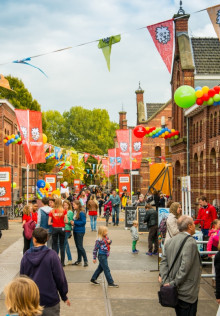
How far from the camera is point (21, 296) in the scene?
3.54 metres

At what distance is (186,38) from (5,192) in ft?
46.2

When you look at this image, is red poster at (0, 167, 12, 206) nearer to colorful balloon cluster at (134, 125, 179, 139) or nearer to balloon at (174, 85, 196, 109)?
colorful balloon cluster at (134, 125, 179, 139)

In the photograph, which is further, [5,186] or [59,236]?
[5,186]

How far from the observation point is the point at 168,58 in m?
12.8

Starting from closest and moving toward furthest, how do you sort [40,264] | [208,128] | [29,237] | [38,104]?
[40,264] < [29,237] < [208,128] < [38,104]

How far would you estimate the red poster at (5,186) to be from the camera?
2275 cm

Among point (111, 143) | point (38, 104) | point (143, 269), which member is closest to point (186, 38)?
point (143, 269)

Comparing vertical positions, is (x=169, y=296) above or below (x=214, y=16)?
below

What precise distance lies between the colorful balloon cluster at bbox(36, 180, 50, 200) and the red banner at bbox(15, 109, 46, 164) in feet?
38.2

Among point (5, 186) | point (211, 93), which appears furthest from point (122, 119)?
point (211, 93)

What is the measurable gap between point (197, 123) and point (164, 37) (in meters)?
14.8

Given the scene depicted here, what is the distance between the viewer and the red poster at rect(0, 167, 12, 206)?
22.8m

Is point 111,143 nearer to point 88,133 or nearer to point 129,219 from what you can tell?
point 88,133

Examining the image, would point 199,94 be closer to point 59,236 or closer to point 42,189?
point 59,236
